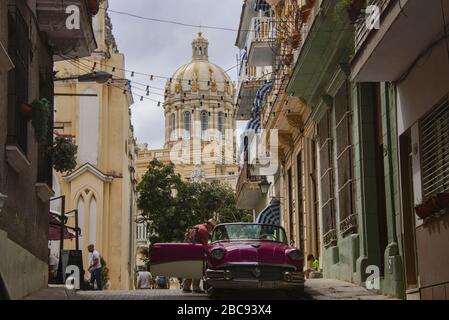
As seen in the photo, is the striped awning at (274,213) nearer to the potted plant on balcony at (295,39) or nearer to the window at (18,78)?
the potted plant on balcony at (295,39)

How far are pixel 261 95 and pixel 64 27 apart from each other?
1422cm

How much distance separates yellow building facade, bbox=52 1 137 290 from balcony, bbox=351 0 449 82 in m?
24.3

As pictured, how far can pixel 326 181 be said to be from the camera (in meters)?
20.3

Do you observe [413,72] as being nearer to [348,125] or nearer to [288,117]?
[348,125]

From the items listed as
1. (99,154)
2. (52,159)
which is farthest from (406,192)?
(99,154)

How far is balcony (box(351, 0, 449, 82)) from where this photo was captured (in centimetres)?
1138

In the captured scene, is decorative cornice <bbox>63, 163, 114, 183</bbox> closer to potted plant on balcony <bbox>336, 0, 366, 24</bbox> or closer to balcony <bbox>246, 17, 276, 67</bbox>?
balcony <bbox>246, 17, 276, 67</bbox>

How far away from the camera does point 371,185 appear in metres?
16.2

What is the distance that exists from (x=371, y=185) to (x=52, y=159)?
577 cm

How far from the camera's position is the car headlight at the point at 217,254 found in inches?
578

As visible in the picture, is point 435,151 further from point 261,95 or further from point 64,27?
point 261,95

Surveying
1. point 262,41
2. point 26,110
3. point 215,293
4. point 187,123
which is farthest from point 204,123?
point 26,110

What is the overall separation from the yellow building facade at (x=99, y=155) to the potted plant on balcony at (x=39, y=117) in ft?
74.7
